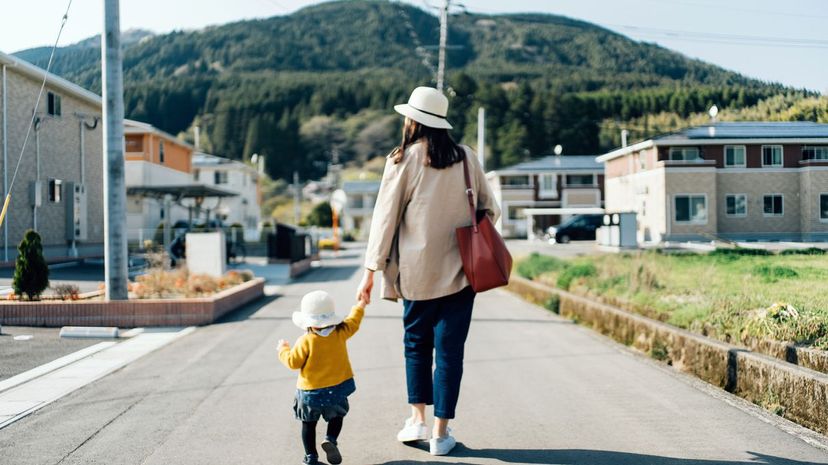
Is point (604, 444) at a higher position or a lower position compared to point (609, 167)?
lower

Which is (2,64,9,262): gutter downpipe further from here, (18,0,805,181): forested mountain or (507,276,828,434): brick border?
(507,276,828,434): brick border

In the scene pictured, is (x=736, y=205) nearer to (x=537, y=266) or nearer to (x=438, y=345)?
(x=438, y=345)

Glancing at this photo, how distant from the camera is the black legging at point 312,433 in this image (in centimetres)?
387

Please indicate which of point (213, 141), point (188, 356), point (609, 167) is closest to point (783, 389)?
point (188, 356)

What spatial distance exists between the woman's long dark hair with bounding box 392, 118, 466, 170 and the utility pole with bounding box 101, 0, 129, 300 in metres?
7.14

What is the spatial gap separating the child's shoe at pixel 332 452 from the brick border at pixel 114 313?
269 inches

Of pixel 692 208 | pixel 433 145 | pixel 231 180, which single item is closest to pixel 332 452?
pixel 433 145

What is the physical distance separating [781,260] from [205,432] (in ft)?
18.4

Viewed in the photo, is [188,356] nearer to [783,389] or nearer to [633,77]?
[783,389]

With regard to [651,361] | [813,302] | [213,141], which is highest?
[213,141]

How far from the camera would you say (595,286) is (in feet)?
38.3

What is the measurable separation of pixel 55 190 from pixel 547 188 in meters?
44.7

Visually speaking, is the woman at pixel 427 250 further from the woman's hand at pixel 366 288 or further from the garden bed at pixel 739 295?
the garden bed at pixel 739 295

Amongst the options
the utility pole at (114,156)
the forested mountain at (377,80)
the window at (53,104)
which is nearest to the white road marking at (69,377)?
the utility pole at (114,156)
